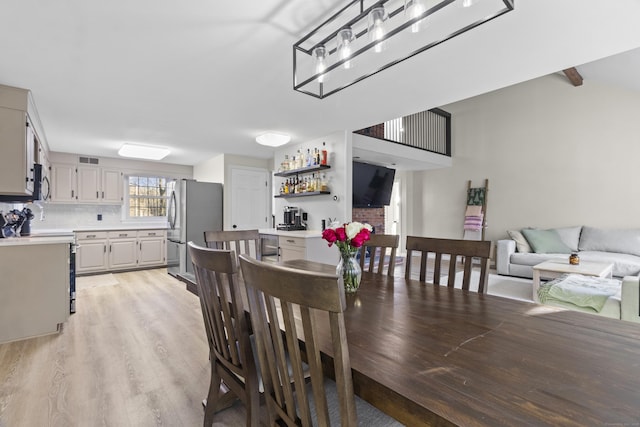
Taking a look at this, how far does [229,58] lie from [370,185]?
12.2ft

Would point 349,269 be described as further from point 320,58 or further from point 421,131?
point 421,131

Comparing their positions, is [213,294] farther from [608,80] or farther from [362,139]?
[608,80]

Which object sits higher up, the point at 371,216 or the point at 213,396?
the point at 371,216

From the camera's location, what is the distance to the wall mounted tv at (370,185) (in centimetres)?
530

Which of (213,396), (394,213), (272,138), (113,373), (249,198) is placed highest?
(272,138)

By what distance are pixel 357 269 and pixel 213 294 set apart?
0.69 metres

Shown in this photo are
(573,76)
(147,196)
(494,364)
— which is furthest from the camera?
(147,196)

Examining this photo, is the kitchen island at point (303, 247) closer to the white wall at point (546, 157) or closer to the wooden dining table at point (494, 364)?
the wooden dining table at point (494, 364)

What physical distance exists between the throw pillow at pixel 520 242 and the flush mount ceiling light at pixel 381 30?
14.8 feet

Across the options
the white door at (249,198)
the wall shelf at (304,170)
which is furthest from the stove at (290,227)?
the white door at (249,198)

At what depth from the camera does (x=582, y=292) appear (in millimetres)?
2652

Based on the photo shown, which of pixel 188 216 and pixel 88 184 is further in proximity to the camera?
pixel 88 184

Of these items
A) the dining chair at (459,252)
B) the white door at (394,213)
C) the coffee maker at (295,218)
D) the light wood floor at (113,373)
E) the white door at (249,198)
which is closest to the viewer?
the dining chair at (459,252)

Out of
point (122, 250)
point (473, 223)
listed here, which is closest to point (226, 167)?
point (122, 250)
